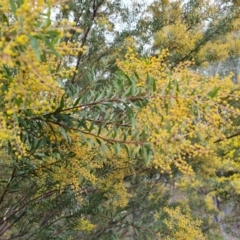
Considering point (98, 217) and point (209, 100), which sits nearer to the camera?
point (209, 100)

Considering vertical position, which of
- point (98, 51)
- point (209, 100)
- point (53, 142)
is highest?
point (98, 51)

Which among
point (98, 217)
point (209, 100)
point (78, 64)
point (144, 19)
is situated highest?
point (144, 19)

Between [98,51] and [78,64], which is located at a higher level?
[98,51]

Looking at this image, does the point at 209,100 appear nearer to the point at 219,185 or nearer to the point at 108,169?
the point at 108,169

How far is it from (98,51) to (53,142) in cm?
206

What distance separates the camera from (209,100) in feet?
4.70

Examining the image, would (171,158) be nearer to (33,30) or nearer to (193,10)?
(33,30)

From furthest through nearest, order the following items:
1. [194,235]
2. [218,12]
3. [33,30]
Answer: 1. [218,12]
2. [194,235]
3. [33,30]

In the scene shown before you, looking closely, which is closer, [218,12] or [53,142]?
[53,142]

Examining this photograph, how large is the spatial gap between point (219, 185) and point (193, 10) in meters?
3.11

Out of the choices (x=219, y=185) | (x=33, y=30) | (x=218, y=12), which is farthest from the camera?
(x=219, y=185)

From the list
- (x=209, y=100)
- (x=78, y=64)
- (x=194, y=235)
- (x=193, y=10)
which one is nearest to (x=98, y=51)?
(x=78, y=64)

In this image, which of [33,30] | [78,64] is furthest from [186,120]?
[78,64]

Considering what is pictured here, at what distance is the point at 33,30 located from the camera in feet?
2.72
